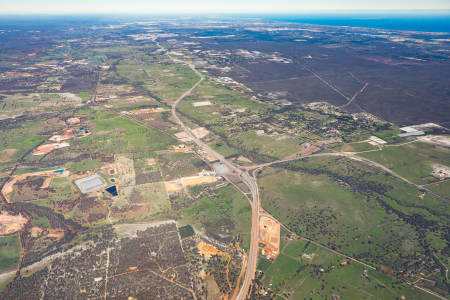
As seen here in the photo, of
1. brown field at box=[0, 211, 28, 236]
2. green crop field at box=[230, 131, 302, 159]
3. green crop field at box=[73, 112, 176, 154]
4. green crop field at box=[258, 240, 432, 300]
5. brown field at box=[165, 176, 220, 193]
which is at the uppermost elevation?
green crop field at box=[230, 131, 302, 159]

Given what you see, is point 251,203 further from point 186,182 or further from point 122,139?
point 122,139

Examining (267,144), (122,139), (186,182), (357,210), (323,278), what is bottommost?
(323,278)

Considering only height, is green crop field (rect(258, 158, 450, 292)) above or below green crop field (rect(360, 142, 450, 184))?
below

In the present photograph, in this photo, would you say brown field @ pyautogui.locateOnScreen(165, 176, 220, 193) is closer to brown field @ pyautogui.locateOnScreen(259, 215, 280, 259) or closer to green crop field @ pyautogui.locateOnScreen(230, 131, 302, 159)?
brown field @ pyautogui.locateOnScreen(259, 215, 280, 259)

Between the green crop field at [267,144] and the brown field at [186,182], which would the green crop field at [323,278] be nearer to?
the brown field at [186,182]

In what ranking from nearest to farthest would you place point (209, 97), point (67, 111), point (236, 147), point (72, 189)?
point (72, 189) < point (236, 147) < point (67, 111) < point (209, 97)

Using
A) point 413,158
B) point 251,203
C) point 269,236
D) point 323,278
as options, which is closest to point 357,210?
point 323,278

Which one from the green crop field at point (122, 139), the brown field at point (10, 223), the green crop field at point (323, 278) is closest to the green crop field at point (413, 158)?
the green crop field at point (323, 278)

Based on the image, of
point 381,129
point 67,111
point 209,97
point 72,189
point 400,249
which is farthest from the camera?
point 209,97

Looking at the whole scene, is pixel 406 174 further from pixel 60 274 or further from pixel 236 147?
pixel 60 274

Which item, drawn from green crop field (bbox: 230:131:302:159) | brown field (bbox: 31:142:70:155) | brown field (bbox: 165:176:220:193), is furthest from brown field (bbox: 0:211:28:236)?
green crop field (bbox: 230:131:302:159)

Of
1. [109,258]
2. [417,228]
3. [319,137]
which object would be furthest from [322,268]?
[319,137]
